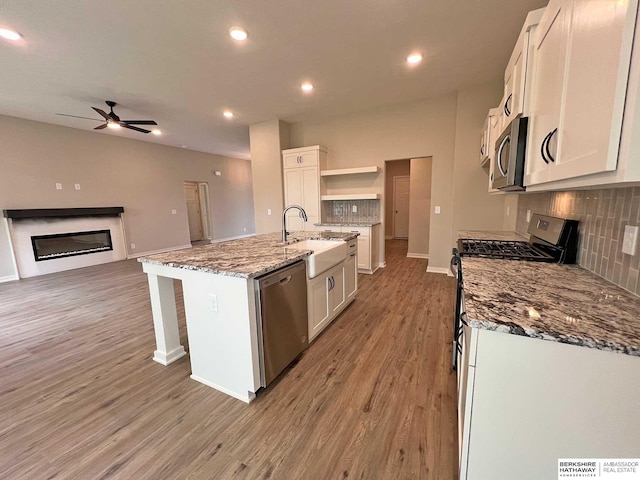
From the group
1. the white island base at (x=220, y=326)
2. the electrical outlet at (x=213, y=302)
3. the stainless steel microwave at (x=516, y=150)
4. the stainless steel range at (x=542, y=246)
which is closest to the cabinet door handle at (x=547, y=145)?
the stainless steel microwave at (x=516, y=150)

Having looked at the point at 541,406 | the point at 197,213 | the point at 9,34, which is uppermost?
the point at 9,34

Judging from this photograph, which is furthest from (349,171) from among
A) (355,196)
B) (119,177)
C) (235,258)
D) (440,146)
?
(119,177)

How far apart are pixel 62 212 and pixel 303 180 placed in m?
4.91

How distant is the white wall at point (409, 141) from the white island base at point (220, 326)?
3808 millimetres

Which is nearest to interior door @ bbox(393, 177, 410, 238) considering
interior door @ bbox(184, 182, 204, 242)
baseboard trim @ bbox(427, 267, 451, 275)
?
baseboard trim @ bbox(427, 267, 451, 275)

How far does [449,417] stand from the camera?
1589mm

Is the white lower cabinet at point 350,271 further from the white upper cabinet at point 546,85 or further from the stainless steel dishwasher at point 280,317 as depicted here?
the white upper cabinet at point 546,85

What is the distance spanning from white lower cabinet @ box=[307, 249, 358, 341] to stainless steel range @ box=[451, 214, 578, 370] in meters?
1.14

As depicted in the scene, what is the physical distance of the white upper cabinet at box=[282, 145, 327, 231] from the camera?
4938mm

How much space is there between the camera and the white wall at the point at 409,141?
426 cm

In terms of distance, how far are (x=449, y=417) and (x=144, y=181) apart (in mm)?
7855

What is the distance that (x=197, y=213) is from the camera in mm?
9164

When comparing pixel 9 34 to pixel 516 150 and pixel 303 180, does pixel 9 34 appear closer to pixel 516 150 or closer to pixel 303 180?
pixel 303 180

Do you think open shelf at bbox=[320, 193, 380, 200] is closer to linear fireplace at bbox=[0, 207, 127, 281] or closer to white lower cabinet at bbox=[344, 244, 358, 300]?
white lower cabinet at bbox=[344, 244, 358, 300]
